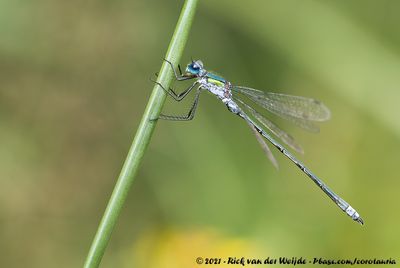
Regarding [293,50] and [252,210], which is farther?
[293,50]

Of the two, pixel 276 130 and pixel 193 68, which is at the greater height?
pixel 193 68

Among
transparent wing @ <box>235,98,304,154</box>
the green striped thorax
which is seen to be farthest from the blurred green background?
the green striped thorax

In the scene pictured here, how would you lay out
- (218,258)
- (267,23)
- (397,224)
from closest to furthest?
(218,258) → (397,224) → (267,23)

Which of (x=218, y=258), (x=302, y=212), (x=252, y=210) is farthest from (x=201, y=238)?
(x=302, y=212)

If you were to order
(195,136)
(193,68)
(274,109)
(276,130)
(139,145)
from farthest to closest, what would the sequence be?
(195,136) < (274,109) < (276,130) < (193,68) < (139,145)

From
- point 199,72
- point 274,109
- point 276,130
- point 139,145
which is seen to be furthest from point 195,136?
point 139,145

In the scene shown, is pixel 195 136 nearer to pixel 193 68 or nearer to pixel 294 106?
pixel 294 106

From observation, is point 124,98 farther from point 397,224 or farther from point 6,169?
point 397,224
